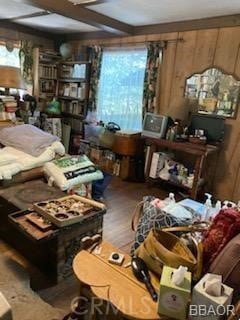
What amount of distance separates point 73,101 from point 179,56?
2.19 metres

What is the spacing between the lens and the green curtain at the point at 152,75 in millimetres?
3742

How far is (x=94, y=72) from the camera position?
457 centimetres

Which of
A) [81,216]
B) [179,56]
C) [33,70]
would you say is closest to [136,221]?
[81,216]

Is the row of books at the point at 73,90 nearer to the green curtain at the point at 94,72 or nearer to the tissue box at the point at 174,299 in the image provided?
the green curtain at the point at 94,72

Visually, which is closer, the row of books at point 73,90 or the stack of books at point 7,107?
the stack of books at point 7,107

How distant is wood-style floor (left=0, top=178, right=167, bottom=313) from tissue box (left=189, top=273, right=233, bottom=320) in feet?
3.11

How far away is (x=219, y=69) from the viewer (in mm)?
3273

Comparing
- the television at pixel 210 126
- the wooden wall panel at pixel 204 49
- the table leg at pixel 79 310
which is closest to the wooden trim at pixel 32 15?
the wooden wall panel at pixel 204 49

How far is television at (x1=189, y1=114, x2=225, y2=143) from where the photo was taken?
324 cm

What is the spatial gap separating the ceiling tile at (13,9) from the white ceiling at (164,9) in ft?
3.12

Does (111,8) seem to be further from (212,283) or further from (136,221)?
(212,283)

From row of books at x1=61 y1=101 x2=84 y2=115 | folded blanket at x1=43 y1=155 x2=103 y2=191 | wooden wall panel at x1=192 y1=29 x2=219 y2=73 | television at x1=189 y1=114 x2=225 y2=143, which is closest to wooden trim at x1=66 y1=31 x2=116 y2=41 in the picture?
row of books at x1=61 y1=101 x2=84 y2=115

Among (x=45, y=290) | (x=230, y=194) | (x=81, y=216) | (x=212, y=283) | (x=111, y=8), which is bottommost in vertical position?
(x=45, y=290)

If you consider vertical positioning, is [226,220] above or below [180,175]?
above
